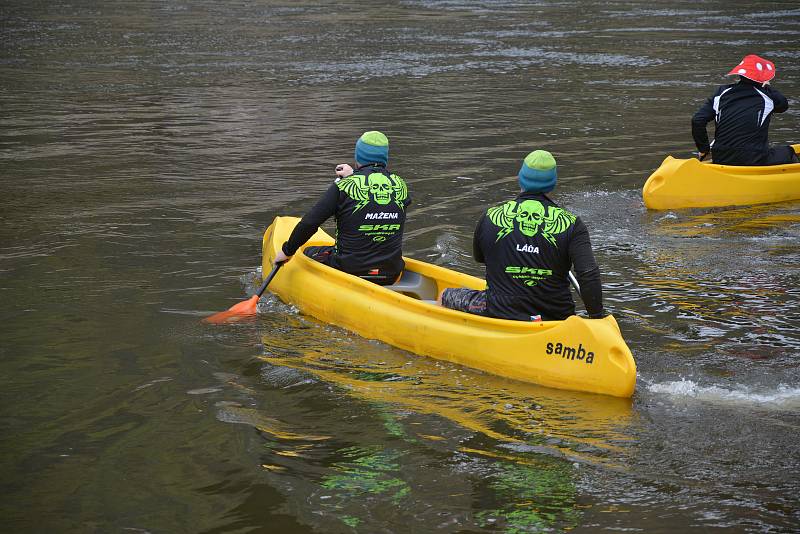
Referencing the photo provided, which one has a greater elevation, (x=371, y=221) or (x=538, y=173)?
(x=538, y=173)

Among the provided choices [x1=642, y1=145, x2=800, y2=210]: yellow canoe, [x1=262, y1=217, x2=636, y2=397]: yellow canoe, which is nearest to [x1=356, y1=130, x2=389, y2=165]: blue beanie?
[x1=262, y1=217, x2=636, y2=397]: yellow canoe

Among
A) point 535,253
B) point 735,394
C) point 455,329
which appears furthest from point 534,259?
point 735,394

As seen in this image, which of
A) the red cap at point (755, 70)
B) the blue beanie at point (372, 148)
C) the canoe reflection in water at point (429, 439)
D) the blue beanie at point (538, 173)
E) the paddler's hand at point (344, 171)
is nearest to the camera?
the canoe reflection in water at point (429, 439)

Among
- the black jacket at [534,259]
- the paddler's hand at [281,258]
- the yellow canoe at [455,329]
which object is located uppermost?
the black jacket at [534,259]

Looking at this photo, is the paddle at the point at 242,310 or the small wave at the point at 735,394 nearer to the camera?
the small wave at the point at 735,394

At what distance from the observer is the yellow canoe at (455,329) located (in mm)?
6715

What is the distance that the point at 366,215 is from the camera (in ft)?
26.9

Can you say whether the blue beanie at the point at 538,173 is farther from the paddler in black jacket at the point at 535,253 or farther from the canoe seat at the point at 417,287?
the canoe seat at the point at 417,287

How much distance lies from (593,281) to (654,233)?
4.77 m

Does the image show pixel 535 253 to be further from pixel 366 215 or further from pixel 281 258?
pixel 281 258

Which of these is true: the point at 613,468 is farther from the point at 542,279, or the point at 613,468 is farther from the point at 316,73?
the point at 316,73

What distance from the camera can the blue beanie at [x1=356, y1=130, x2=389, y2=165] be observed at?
320 inches

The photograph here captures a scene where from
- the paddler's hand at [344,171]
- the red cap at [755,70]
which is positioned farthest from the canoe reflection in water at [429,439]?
the red cap at [755,70]

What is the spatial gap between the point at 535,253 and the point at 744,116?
20.0ft
